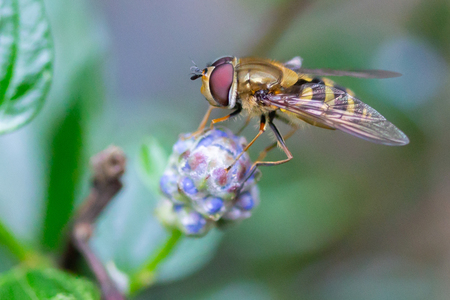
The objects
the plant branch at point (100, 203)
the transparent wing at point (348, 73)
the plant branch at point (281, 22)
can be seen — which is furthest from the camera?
the plant branch at point (281, 22)

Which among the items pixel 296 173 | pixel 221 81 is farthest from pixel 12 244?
Answer: pixel 296 173

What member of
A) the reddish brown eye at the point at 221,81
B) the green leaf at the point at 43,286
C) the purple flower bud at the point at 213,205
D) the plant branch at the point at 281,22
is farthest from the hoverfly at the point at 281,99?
the plant branch at the point at 281,22

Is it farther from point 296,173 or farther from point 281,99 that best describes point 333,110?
point 296,173

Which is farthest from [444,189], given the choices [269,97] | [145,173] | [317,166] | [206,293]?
[145,173]

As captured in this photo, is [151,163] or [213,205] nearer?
[213,205]

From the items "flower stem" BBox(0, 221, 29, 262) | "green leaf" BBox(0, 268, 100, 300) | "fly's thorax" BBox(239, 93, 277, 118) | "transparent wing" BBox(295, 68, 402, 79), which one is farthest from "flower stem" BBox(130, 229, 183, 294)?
A: "transparent wing" BBox(295, 68, 402, 79)

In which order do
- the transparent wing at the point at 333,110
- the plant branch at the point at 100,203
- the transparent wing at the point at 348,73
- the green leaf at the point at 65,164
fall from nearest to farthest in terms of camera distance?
the plant branch at the point at 100,203, the transparent wing at the point at 333,110, the transparent wing at the point at 348,73, the green leaf at the point at 65,164

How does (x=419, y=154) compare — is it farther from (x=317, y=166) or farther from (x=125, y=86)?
(x=125, y=86)

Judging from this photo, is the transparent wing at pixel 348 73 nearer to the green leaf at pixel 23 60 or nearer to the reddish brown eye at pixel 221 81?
the reddish brown eye at pixel 221 81
